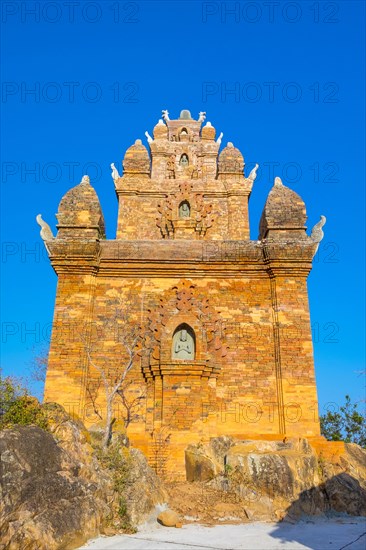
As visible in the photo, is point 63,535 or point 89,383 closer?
point 63,535

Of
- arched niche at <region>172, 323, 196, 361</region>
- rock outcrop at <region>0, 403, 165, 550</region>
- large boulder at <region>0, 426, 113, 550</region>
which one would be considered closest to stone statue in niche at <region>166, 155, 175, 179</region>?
arched niche at <region>172, 323, 196, 361</region>

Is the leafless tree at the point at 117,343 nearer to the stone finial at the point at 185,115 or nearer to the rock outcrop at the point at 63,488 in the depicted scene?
the rock outcrop at the point at 63,488

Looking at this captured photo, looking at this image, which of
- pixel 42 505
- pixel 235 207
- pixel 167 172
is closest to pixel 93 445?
pixel 42 505

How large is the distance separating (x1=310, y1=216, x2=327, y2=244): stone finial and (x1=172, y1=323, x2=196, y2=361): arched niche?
473cm

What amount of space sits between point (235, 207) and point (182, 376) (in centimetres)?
1252

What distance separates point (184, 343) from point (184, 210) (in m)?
9.90

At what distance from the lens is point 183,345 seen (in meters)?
13.6

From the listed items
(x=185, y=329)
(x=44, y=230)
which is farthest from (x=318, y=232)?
(x=44, y=230)

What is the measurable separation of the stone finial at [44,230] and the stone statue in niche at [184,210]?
329 inches

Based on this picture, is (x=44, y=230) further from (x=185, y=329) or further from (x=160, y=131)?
(x=160, y=131)

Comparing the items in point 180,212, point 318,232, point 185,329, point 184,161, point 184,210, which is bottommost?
point 185,329

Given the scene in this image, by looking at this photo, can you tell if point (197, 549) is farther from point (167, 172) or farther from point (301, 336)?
point (167, 172)

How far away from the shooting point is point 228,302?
14.3 metres

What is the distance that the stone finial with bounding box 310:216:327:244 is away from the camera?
14.5 metres
